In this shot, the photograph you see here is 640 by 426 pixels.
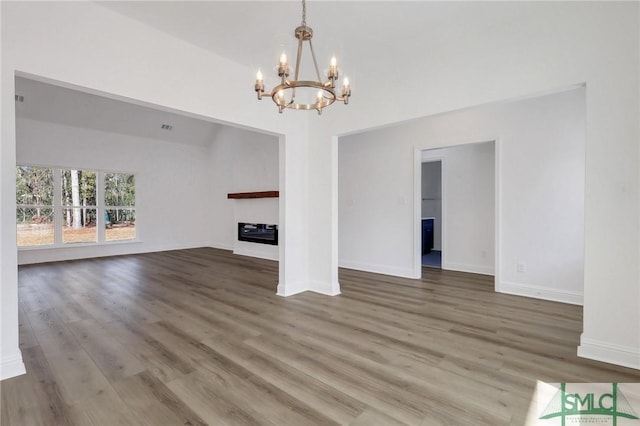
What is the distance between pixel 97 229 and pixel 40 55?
252 inches

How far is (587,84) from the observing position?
245 cm

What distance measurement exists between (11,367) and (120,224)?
651 centimetres

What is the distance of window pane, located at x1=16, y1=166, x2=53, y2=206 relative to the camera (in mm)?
6531

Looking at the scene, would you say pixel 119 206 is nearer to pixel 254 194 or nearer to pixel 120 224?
pixel 120 224

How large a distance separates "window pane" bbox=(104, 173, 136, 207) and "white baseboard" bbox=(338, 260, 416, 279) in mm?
5832

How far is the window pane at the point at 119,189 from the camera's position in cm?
770

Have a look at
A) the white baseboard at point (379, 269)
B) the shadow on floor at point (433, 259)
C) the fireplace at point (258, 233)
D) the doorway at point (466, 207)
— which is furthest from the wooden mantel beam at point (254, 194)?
the shadow on floor at point (433, 259)

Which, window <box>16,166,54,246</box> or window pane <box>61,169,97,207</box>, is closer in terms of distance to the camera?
window <box>16,166,54,246</box>

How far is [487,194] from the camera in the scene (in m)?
5.26

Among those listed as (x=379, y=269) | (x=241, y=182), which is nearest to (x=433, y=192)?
(x=379, y=269)

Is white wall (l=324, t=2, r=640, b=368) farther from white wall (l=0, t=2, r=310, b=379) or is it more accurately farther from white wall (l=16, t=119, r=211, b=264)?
white wall (l=16, t=119, r=211, b=264)

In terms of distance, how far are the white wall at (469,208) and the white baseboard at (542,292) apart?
1020mm

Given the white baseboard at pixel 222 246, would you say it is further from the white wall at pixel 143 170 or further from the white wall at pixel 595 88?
the white wall at pixel 595 88

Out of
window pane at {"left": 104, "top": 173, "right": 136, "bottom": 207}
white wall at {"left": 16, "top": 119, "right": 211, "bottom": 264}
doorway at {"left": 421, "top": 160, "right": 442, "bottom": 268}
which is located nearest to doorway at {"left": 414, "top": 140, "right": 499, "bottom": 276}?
doorway at {"left": 421, "top": 160, "right": 442, "bottom": 268}
